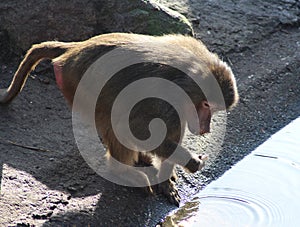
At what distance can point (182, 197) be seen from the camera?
13.6 feet

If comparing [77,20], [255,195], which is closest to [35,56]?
[77,20]

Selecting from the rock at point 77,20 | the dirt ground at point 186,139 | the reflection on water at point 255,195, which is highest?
the rock at point 77,20

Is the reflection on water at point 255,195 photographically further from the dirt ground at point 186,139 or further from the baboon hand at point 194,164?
the baboon hand at point 194,164

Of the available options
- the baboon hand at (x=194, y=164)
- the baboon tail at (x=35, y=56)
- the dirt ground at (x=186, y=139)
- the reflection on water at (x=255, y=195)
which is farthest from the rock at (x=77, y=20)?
the baboon hand at (x=194, y=164)

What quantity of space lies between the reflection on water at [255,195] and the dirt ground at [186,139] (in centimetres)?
8

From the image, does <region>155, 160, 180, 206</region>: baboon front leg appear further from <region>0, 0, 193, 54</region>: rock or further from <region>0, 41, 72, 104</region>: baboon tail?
<region>0, 0, 193, 54</region>: rock

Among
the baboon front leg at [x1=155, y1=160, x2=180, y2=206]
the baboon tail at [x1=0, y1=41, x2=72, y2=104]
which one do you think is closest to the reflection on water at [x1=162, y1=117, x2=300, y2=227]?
the baboon front leg at [x1=155, y1=160, x2=180, y2=206]

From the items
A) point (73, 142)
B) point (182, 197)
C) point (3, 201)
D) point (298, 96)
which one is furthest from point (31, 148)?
Answer: point (298, 96)

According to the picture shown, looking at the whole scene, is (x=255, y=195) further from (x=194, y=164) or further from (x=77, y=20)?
(x=77, y=20)

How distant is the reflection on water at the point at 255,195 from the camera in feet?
12.9

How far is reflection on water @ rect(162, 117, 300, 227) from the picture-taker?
12.9ft

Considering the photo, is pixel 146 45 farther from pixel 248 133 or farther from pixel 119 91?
pixel 248 133

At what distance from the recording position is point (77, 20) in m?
5.09

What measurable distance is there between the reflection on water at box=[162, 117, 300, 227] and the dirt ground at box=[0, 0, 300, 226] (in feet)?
0.27
